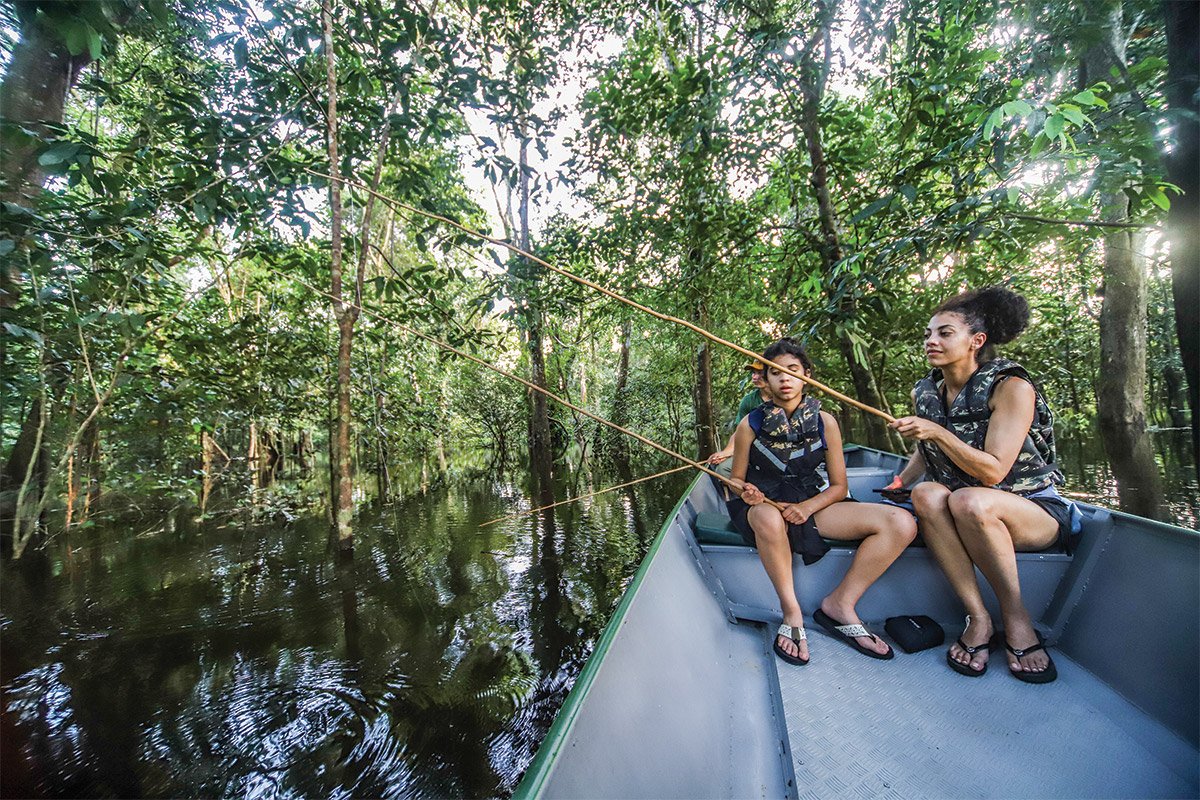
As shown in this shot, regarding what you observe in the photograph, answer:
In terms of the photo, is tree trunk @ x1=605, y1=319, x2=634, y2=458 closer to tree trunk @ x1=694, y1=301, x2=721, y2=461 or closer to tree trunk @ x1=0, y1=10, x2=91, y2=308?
tree trunk @ x1=694, y1=301, x2=721, y2=461

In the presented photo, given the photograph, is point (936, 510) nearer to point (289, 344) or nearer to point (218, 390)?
point (289, 344)

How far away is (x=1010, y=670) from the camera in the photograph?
5.73ft

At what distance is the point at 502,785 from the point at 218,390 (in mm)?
5748

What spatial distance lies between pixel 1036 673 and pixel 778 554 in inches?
37.4

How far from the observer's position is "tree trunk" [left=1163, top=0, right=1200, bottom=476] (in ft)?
6.47

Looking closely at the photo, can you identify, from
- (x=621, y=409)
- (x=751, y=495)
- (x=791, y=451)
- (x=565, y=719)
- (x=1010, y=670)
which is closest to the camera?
(x=565, y=719)

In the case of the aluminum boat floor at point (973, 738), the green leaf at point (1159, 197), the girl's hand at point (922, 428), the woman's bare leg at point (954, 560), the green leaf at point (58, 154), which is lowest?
the aluminum boat floor at point (973, 738)

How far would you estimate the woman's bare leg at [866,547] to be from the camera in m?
2.03

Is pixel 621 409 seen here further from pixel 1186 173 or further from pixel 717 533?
pixel 1186 173

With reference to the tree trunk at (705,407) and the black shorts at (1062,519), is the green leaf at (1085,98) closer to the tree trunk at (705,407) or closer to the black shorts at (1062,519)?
the black shorts at (1062,519)

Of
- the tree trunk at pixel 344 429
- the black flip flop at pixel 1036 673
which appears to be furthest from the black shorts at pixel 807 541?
the tree trunk at pixel 344 429

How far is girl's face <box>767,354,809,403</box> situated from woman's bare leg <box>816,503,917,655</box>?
61cm

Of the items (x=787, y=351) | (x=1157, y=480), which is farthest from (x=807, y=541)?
(x=1157, y=480)

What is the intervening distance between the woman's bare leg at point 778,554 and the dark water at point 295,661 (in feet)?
5.74
